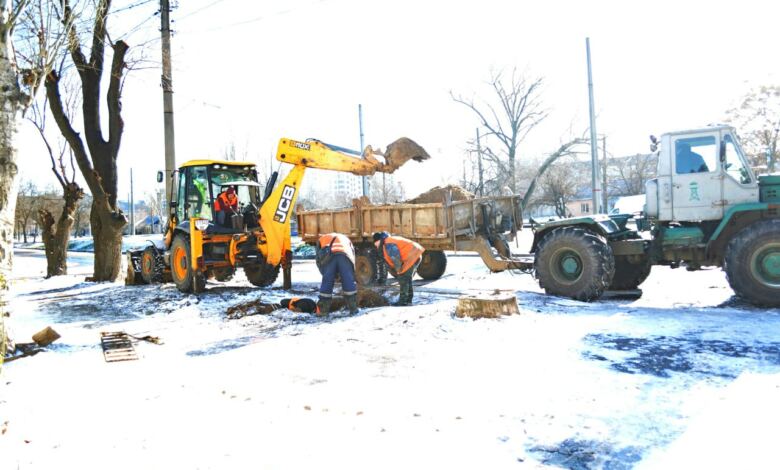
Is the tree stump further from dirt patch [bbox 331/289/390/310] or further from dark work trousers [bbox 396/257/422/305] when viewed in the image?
dirt patch [bbox 331/289/390/310]

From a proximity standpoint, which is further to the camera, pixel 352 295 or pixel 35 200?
pixel 35 200

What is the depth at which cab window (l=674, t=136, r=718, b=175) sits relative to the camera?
826 centimetres

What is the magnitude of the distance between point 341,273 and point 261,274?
4.67 m

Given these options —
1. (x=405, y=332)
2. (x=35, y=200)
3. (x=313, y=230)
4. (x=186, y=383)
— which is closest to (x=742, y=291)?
(x=405, y=332)

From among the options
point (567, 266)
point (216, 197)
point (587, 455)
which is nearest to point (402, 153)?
point (567, 266)

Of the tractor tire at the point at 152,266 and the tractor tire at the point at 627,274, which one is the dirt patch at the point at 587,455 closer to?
the tractor tire at the point at 627,274

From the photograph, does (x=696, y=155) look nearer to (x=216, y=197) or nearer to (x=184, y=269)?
(x=216, y=197)

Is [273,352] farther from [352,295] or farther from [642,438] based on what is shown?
[642,438]

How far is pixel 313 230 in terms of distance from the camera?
13.3 metres

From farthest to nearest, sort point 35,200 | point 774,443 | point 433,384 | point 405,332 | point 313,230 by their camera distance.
→ point 35,200, point 313,230, point 405,332, point 433,384, point 774,443

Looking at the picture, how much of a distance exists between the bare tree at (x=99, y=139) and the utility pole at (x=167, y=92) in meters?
1.21

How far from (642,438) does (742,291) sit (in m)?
5.39

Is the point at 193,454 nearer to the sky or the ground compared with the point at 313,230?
nearer to the ground

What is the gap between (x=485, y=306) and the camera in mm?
7203
